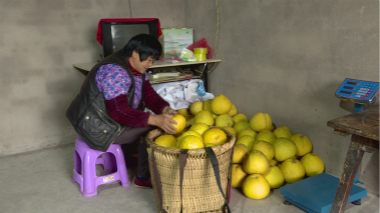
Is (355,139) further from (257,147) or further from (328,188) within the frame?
(257,147)

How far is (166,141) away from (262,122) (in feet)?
3.62

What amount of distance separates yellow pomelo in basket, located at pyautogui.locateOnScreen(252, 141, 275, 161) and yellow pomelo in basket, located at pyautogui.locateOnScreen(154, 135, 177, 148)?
28.3 inches

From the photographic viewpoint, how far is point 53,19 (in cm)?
310

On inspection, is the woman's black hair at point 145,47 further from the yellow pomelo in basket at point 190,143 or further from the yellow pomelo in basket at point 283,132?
the yellow pomelo in basket at point 283,132

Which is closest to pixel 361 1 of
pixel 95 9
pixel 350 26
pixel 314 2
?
pixel 350 26

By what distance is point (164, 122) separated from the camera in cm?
203

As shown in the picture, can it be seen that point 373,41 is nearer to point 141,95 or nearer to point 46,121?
point 141,95

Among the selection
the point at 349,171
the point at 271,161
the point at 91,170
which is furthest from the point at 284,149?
the point at 91,170

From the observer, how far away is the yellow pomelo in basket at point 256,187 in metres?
2.19

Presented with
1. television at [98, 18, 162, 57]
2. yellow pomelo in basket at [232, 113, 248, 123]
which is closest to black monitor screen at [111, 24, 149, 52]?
television at [98, 18, 162, 57]

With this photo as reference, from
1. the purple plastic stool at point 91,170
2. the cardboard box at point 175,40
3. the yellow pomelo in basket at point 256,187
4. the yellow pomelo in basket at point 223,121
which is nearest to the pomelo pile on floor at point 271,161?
the yellow pomelo in basket at point 256,187

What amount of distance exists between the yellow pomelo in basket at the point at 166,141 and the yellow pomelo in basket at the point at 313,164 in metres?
1.10

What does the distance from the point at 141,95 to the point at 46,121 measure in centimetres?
143

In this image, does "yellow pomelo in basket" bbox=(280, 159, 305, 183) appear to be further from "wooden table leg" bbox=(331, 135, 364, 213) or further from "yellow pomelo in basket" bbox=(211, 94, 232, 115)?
"yellow pomelo in basket" bbox=(211, 94, 232, 115)
